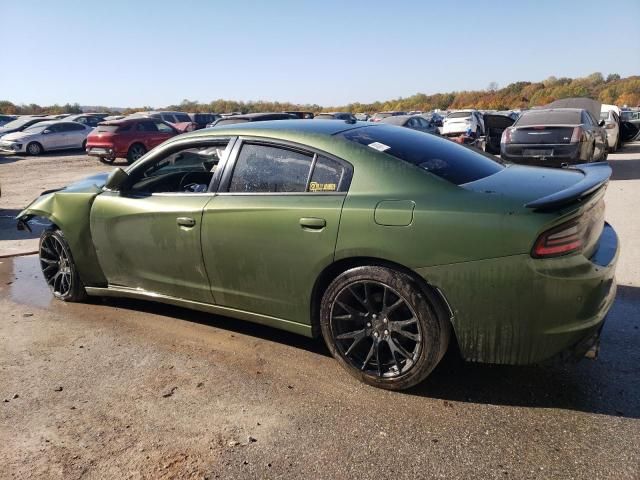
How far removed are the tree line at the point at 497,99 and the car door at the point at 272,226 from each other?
60474 millimetres

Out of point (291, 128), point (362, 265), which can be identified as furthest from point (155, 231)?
point (362, 265)

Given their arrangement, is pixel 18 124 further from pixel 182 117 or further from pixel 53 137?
pixel 182 117

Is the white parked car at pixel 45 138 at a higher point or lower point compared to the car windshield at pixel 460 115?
lower

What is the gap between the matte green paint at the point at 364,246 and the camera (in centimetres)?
264

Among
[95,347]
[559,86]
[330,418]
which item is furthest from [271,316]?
[559,86]

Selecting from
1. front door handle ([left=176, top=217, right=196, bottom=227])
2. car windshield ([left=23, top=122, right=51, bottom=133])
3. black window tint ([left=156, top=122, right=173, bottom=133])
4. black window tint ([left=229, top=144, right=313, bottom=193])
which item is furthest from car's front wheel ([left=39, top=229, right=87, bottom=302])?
car windshield ([left=23, top=122, right=51, bottom=133])

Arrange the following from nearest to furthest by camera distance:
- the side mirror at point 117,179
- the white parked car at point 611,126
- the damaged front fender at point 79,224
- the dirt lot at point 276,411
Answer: the dirt lot at point 276,411 < the side mirror at point 117,179 < the damaged front fender at point 79,224 < the white parked car at point 611,126

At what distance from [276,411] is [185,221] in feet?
4.94

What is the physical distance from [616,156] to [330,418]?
56.8ft

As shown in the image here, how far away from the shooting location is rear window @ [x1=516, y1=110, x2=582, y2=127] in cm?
1109

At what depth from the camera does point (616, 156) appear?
55.6ft

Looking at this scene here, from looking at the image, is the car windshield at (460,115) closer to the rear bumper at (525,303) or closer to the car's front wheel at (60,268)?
the car's front wheel at (60,268)

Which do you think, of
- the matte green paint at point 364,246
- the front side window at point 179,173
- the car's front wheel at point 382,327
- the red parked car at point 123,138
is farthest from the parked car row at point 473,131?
the car's front wheel at point 382,327

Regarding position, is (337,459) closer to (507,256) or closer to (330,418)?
(330,418)
